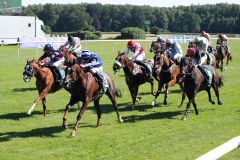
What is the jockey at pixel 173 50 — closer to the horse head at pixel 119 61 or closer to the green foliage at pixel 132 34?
the horse head at pixel 119 61

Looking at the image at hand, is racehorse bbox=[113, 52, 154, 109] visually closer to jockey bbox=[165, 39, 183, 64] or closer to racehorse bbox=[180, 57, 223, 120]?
jockey bbox=[165, 39, 183, 64]

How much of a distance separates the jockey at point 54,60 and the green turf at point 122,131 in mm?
1177

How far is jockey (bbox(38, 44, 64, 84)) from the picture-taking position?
1245 cm

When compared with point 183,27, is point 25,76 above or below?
above

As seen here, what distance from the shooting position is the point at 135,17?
336 feet

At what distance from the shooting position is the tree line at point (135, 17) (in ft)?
304

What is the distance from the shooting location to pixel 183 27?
97.2 metres

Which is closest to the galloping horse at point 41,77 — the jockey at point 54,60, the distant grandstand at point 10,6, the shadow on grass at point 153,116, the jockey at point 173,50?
the jockey at point 54,60

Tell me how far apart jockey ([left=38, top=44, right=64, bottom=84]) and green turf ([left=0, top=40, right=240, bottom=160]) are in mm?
1177

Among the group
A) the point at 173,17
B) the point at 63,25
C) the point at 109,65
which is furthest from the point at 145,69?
the point at 173,17

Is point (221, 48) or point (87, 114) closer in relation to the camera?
point (87, 114)

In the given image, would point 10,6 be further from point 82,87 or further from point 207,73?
point 82,87

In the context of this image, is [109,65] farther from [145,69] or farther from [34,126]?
[34,126]

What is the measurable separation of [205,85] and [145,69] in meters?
2.14
